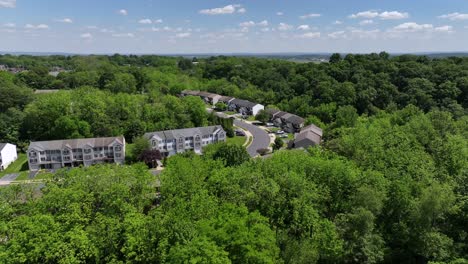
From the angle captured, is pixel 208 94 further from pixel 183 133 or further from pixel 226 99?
pixel 183 133

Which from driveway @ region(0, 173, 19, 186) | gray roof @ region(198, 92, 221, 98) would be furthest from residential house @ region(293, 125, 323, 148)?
gray roof @ region(198, 92, 221, 98)

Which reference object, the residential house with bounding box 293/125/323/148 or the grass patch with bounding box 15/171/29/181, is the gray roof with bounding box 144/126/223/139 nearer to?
the residential house with bounding box 293/125/323/148

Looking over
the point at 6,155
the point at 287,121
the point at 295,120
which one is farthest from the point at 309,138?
the point at 6,155

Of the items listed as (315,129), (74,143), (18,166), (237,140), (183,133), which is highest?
(315,129)

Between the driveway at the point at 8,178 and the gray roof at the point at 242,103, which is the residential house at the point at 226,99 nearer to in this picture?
the gray roof at the point at 242,103

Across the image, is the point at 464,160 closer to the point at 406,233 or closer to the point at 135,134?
the point at 406,233

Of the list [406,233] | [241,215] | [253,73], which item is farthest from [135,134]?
[253,73]
